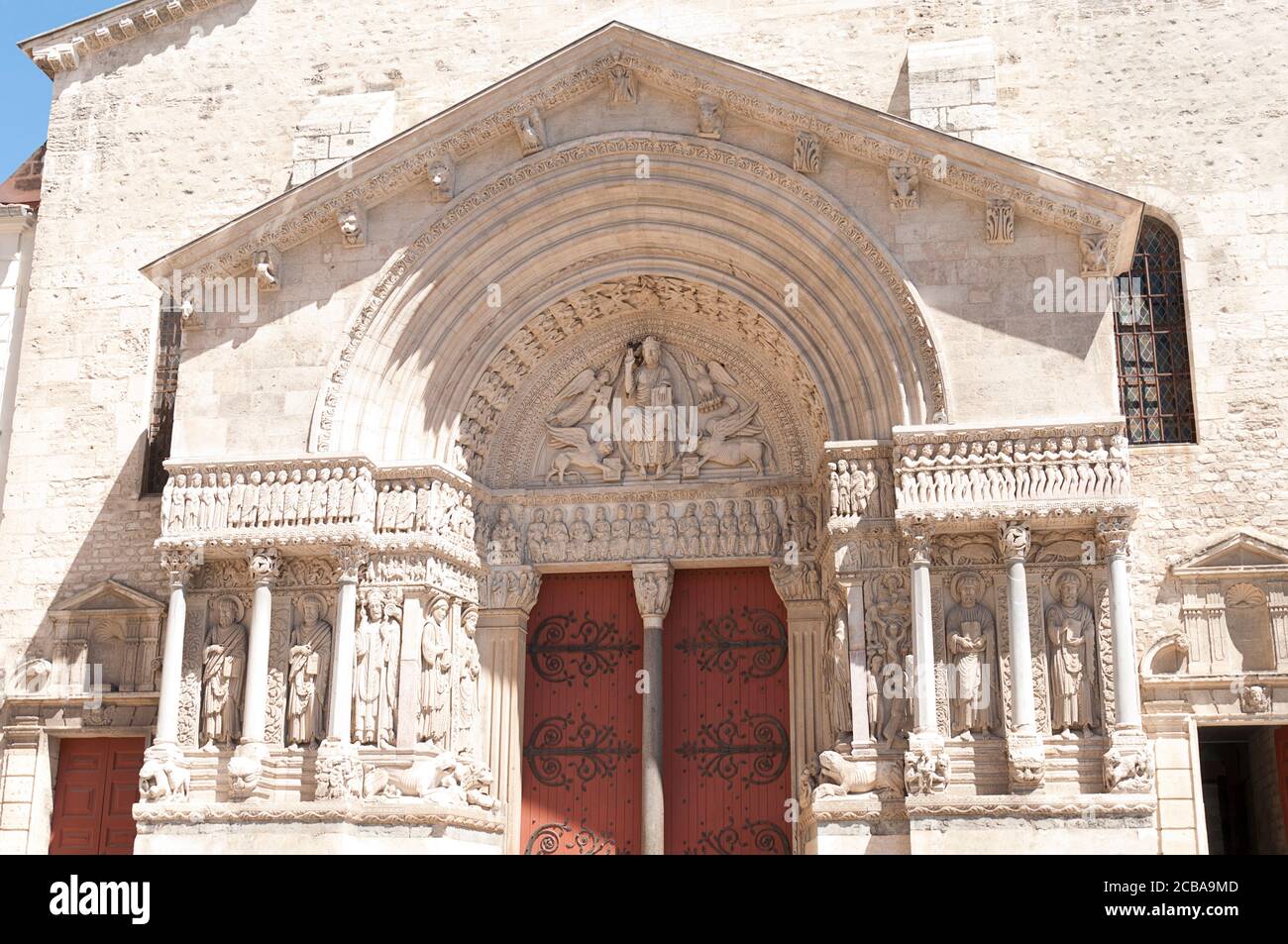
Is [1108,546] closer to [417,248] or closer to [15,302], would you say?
[417,248]

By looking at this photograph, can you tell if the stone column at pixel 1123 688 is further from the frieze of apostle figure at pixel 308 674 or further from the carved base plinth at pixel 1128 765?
the frieze of apostle figure at pixel 308 674

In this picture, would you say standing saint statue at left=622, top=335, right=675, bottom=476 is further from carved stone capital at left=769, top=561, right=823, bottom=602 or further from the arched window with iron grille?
the arched window with iron grille

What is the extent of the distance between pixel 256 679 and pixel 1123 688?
7.38 m

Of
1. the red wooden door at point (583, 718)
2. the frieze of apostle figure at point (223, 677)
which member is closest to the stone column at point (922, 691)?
the red wooden door at point (583, 718)

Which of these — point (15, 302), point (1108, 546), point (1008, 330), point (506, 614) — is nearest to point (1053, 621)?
point (1108, 546)

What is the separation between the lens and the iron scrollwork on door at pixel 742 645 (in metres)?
14.2

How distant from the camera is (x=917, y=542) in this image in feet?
40.4

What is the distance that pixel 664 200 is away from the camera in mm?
14039

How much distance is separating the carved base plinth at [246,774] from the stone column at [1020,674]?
6321 mm

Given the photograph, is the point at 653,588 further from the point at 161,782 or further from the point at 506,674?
the point at 161,782

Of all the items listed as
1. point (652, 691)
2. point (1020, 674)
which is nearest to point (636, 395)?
point (652, 691)

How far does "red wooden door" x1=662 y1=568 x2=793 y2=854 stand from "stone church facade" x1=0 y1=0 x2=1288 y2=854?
4 cm

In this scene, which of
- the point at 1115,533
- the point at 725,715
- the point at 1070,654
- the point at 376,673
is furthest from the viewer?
the point at 725,715

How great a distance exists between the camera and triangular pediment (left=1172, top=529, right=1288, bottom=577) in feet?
43.7
